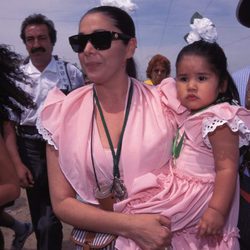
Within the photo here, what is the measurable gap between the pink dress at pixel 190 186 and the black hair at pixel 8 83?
0.94 m

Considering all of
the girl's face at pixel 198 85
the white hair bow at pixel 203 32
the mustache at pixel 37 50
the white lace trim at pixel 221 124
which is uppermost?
the white hair bow at pixel 203 32

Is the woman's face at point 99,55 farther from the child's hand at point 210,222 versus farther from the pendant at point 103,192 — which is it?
the child's hand at point 210,222

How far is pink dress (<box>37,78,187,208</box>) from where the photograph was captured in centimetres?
189

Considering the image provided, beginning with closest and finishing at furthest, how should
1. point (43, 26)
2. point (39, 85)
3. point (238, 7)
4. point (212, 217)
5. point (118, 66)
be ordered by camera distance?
1. point (212, 217)
2. point (118, 66)
3. point (238, 7)
4. point (39, 85)
5. point (43, 26)

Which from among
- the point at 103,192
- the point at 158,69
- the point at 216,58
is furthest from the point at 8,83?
the point at 158,69

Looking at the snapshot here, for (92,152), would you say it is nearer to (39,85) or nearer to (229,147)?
(229,147)

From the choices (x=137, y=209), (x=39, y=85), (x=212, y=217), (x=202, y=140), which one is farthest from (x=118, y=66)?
(x=39, y=85)

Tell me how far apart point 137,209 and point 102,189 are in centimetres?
19

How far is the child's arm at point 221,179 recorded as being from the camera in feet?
6.10

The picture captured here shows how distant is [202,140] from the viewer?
1.96 metres

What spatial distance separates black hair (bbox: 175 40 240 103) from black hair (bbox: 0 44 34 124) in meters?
0.94

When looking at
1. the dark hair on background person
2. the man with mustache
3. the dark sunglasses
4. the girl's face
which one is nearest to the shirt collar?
the man with mustache

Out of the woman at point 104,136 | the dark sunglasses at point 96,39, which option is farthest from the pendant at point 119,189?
the dark sunglasses at point 96,39

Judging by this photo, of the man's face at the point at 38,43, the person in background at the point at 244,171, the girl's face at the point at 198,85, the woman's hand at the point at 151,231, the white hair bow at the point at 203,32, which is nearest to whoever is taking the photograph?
the woman's hand at the point at 151,231
